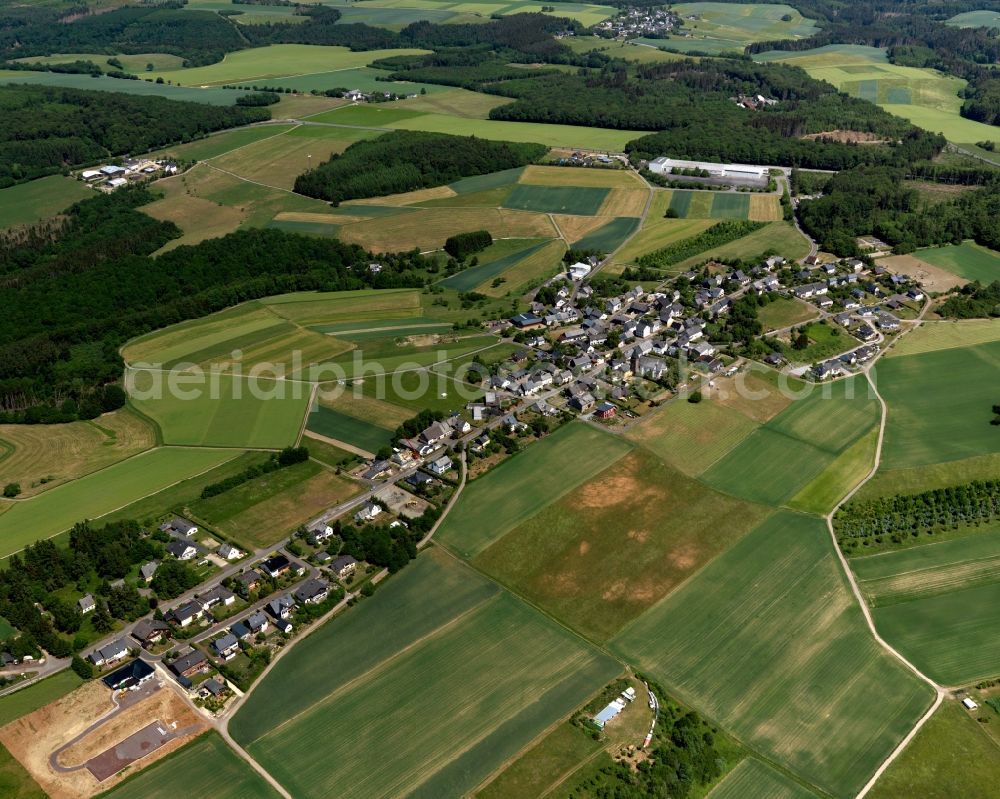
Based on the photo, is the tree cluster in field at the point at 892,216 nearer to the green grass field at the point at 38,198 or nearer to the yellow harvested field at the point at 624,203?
the yellow harvested field at the point at 624,203

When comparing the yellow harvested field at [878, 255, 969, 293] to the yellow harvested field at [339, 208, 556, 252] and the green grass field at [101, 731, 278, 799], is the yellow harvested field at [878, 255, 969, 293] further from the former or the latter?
the green grass field at [101, 731, 278, 799]

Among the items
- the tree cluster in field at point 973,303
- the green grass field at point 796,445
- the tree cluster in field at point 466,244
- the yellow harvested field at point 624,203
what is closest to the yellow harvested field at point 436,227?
the tree cluster in field at point 466,244

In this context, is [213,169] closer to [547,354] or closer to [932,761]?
[547,354]

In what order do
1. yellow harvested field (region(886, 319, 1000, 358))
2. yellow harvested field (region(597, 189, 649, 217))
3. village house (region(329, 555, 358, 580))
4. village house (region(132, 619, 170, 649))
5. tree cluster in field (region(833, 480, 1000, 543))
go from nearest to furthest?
village house (region(132, 619, 170, 649))
village house (region(329, 555, 358, 580))
tree cluster in field (region(833, 480, 1000, 543))
yellow harvested field (region(886, 319, 1000, 358))
yellow harvested field (region(597, 189, 649, 217))

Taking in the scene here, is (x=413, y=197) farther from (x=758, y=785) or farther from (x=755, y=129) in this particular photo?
(x=758, y=785)

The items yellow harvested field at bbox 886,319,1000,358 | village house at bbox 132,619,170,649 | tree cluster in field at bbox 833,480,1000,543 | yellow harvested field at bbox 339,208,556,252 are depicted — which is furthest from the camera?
yellow harvested field at bbox 339,208,556,252

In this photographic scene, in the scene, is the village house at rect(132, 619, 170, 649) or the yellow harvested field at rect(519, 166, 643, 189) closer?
the village house at rect(132, 619, 170, 649)

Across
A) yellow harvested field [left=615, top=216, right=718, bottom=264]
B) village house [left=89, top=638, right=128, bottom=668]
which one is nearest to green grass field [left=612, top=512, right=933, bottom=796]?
village house [left=89, top=638, right=128, bottom=668]
